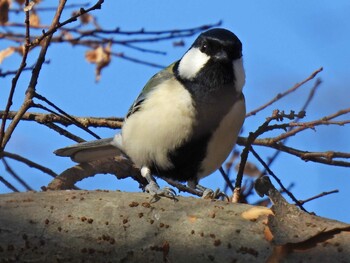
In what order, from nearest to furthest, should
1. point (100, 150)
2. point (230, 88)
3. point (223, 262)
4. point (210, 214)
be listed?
point (223, 262)
point (210, 214)
point (230, 88)
point (100, 150)

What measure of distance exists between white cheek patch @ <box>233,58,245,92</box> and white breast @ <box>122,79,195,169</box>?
0.23m

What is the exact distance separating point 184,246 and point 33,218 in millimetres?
363

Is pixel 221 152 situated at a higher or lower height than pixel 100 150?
lower

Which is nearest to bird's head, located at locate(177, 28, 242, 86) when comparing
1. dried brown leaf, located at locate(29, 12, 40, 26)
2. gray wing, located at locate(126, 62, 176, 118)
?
gray wing, located at locate(126, 62, 176, 118)

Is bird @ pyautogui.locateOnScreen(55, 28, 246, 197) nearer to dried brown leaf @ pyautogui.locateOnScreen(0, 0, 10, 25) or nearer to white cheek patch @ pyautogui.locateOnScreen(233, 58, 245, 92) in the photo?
white cheek patch @ pyautogui.locateOnScreen(233, 58, 245, 92)

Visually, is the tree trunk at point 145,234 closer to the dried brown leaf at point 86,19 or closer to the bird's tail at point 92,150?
the bird's tail at point 92,150

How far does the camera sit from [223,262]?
151 centimetres

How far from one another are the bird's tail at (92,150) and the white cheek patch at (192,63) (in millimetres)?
475

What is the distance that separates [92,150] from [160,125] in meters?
0.54

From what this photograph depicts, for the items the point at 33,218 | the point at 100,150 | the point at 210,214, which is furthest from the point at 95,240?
the point at 100,150

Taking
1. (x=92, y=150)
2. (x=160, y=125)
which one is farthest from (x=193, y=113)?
(x=92, y=150)

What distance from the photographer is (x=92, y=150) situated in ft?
10.4

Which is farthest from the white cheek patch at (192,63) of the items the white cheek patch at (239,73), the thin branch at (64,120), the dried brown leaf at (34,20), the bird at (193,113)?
the dried brown leaf at (34,20)

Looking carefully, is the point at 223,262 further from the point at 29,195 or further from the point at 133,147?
Answer: the point at 133,147
